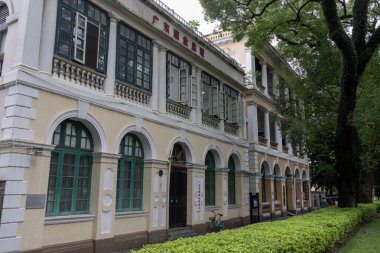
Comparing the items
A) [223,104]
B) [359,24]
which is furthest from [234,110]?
[359,24]

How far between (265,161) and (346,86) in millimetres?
8815

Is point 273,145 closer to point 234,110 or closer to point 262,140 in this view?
point 262,140

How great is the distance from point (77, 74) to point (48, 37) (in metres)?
1.15

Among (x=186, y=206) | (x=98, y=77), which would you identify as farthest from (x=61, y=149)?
(x=186, y=206)

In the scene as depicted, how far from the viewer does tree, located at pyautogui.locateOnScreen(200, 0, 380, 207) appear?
12.3m

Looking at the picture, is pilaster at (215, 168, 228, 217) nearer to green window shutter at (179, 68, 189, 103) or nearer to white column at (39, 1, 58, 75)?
green window shutter at (179, 68, 189, 103)

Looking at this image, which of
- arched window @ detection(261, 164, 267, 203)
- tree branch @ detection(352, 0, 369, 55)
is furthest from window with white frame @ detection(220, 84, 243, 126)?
tree branch @ detection(352, 0, 369, 55)

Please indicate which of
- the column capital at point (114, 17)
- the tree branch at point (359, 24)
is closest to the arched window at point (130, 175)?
the column capital at point (114, 17)

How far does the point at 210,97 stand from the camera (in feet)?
51.0

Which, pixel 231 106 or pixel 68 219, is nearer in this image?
pixel 68 219

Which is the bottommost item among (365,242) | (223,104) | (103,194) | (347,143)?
→ (365,242)

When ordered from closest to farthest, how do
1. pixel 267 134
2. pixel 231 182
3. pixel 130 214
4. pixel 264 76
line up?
1. pixel 130 214
2. pixel 231 182
3. pixel 267 134
4. pixel 264 76

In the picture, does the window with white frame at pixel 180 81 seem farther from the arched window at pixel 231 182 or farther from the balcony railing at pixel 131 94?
the arched window at pixel 231 182

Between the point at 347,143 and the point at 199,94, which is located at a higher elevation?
the point at 199,94
